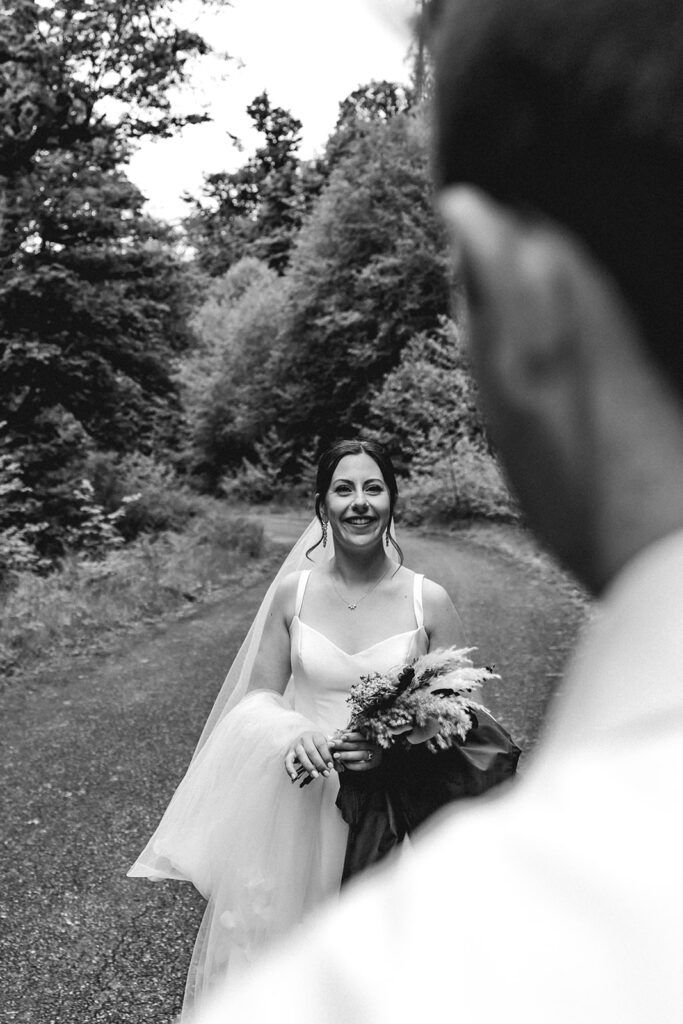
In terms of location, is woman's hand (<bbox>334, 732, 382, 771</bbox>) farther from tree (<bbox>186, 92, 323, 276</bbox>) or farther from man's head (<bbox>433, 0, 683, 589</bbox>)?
tree (<bbox>186, 92, 323, 276</bbox>)

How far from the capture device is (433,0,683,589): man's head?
0.49 m

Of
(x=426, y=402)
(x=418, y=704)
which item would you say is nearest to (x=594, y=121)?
(x=418, y=704)

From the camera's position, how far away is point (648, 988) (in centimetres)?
36

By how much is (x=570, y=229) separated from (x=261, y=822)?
2547mm

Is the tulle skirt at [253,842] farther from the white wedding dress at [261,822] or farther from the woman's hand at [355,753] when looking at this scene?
the woman's hand at [355,753]

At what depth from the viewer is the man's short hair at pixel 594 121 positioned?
0.48 metres

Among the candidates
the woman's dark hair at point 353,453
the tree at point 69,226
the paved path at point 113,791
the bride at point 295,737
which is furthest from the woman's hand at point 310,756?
the tree at point 69,226

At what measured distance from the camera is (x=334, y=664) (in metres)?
3.08

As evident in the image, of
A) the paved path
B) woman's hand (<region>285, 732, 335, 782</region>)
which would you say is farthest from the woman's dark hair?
A: the paved path

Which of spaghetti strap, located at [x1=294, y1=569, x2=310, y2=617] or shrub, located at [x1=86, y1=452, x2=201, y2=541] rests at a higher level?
spaghetti strap, located at [x1=294, y1=569, x2=310, y2=617]

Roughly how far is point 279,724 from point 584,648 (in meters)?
2.40

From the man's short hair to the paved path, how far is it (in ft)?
12.5

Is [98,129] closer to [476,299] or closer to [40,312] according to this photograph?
[40,312]

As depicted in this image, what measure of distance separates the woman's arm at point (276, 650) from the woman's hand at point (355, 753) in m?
0.66
